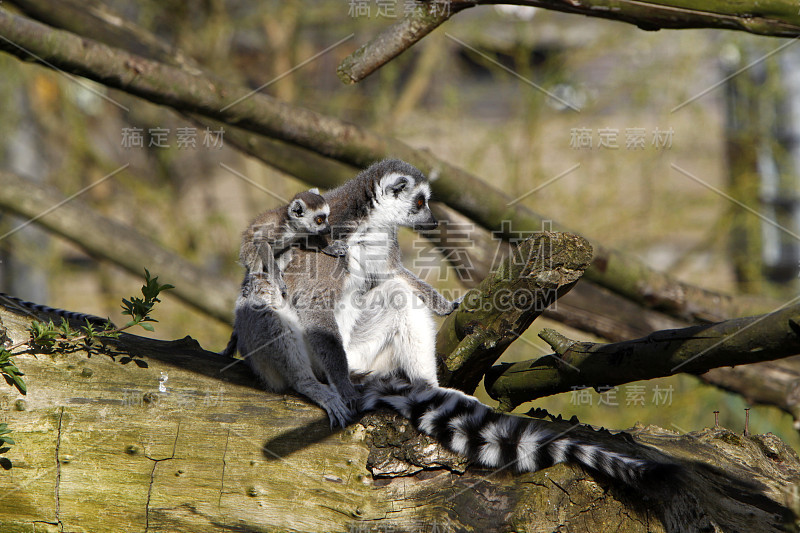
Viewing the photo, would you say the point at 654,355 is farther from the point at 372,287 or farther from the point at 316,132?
the point at 316,132

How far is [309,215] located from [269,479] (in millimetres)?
1524

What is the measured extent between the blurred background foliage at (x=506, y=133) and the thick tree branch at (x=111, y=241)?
2.33 metres

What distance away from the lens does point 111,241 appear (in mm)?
5438

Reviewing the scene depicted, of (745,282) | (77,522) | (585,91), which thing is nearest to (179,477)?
(77,522)

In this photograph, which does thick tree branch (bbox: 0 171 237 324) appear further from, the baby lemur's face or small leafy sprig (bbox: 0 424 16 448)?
small leafy sprig (bbox: 0 424 16 448)

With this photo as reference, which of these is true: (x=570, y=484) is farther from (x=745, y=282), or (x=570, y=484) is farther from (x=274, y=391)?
(x=745, y=282)

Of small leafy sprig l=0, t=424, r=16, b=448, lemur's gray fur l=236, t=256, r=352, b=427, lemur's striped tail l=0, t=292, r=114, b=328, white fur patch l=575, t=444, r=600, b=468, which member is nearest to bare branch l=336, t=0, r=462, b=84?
lemur's gray fur l=236, t=256, r=352, b=427

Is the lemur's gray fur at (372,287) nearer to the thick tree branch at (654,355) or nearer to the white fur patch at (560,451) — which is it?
the thick tree branch at (654,355)

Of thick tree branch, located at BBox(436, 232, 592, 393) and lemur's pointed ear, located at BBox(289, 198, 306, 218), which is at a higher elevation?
lemur's pointed ear, located at BBox(289, 198, 306, 218)

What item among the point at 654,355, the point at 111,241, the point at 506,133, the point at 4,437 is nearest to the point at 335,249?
the point at 4,437

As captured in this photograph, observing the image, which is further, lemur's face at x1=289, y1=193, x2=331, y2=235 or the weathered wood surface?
lemur's face at x1=289, y1=193, x2=331, y2=235

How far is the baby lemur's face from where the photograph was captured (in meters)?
3.61

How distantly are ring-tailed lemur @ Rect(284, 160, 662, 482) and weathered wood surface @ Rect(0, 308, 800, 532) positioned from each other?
0.31 feet

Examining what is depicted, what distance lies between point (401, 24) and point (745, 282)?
7.35 meters
